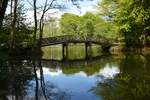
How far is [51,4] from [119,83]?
28.9 m

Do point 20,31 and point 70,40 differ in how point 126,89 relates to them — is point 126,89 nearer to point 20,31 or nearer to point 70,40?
point 20,31

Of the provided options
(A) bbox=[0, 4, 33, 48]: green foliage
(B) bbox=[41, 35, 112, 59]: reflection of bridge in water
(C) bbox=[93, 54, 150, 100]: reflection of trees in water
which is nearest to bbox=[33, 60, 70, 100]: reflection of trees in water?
(C) bbox=[93, 54, 150, 100]: reflection of trees in water

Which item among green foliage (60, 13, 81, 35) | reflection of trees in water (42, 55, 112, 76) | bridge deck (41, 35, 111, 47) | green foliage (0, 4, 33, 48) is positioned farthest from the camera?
green foliage (60, 13, 81, 35)

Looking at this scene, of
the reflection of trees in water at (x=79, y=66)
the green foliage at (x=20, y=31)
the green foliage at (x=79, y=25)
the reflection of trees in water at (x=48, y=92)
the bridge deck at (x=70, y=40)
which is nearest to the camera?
the reflection of trees in water at (x=48, y=92)

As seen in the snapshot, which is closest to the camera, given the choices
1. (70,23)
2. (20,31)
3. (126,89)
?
(126,89)

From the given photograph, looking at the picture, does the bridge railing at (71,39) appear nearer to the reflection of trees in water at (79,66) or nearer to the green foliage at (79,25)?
the reflection of trees in water at (79,66)

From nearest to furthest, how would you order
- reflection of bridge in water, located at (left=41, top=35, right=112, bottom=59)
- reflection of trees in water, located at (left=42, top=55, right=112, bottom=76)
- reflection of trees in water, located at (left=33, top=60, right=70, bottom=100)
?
reflection of trees in water, located at (left=33, top=60, right=70, bottom=100), reflection of trees in water, located at (left=42, top=55, right=112, bottom=76), reflection of bridge in water, located at (left=41, top=35, right=112, bottom=59)

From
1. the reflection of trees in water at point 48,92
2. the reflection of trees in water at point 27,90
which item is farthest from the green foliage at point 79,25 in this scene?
the reflection of trees in water at point 48,92

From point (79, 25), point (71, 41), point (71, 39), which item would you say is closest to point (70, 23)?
point (79, 25)

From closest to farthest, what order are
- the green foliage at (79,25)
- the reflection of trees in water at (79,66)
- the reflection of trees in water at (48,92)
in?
the reflection of trees in water at (48,92), the reflection of trees in water at (79,66), the green foliage at (79,25)

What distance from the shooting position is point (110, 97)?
13930mm

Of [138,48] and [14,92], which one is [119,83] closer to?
[14,92]

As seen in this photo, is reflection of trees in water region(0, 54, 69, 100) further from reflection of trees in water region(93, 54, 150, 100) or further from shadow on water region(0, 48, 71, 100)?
reflection of trees in water region(93, 54, 150, 100)

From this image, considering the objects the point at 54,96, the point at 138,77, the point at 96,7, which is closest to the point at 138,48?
the point at 96,7
